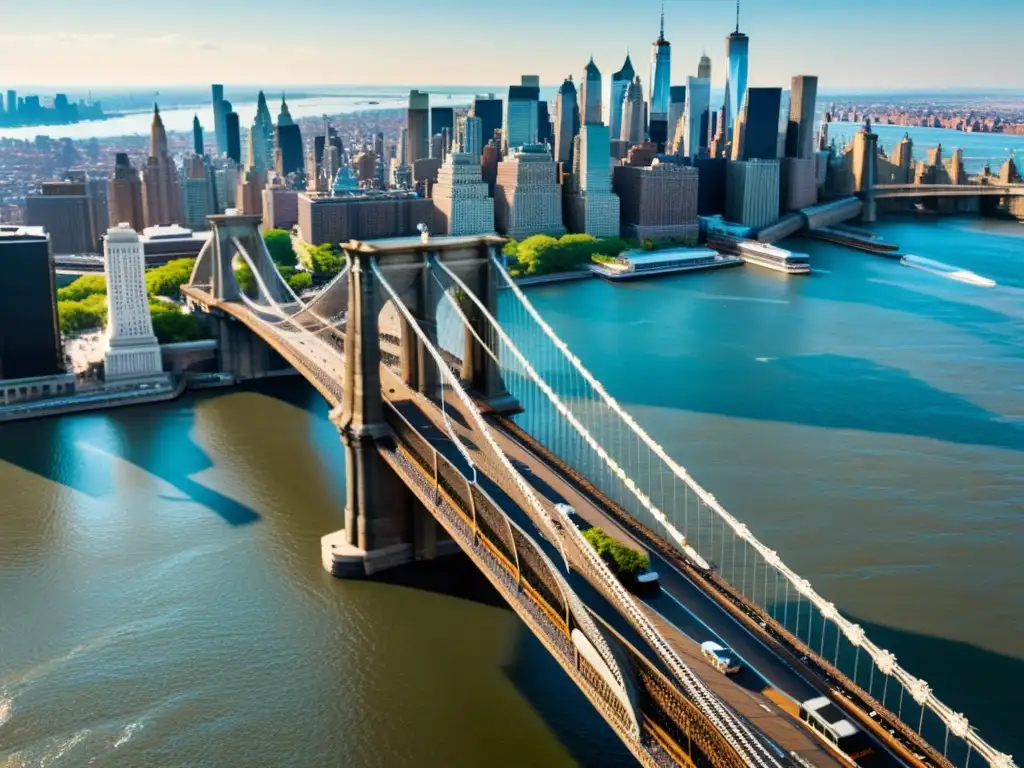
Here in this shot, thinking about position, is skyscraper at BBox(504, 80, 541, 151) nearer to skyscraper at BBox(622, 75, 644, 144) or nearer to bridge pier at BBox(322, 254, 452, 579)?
skyscraper at BBox(622, 75, 644, 144)

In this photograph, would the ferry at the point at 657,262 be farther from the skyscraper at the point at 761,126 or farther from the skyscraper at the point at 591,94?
the skyscraper at the point at 591,94

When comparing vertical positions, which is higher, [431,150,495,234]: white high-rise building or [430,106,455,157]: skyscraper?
[430,106,455,157]: skyscraper

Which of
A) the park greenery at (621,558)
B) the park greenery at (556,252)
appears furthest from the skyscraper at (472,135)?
the park greenery at (621,558)

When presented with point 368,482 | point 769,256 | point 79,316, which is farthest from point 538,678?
point 769,256

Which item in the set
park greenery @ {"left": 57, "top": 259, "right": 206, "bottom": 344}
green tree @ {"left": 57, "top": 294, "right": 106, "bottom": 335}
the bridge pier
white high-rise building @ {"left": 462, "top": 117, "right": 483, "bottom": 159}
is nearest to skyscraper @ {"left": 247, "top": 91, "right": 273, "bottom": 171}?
white high-rise building @ {"left": 462, "top": 117, "right": 483, "bottom": 159}

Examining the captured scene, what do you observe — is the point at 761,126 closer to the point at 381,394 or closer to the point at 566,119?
the point at 566,119

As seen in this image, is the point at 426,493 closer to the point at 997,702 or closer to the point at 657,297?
the point at 997,702

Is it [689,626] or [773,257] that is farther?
[773,257]
